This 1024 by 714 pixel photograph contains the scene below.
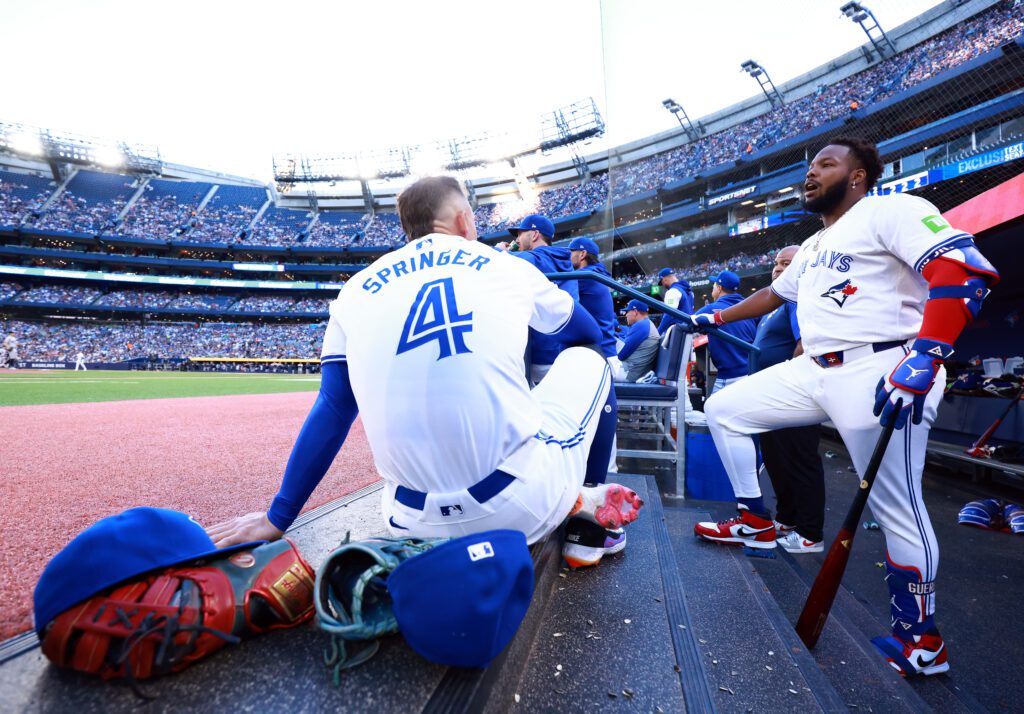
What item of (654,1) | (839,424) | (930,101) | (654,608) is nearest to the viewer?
(654,608)

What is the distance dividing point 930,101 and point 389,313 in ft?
85.1

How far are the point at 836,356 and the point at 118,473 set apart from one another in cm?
397

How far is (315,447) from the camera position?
1.23m

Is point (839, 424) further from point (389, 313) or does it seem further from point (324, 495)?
point (324, 495)

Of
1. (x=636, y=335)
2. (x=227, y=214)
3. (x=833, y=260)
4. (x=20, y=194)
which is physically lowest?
(x=636, y=335)

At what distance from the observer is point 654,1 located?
571 cm

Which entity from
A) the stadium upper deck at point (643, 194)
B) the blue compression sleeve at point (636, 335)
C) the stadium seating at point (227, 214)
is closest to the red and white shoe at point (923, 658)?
the blue compression sleeve at point (636, 335)

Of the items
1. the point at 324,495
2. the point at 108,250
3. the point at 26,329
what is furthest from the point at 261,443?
the point at 108,250

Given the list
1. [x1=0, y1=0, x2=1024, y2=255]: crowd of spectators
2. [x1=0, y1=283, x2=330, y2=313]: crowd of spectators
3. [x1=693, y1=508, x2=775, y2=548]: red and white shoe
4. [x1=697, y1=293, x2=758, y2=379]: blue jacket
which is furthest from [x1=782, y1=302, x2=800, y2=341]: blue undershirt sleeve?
[x1=0, y1=283, x2=330, y2=313]: crowd of spectators

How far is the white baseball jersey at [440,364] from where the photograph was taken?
1039 millimetres

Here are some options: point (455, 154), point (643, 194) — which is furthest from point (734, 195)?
point (455, 154)

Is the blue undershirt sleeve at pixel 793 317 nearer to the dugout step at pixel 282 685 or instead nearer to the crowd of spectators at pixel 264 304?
the dugout step at pixel 282 685

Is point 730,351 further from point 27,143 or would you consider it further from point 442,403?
point 27,143

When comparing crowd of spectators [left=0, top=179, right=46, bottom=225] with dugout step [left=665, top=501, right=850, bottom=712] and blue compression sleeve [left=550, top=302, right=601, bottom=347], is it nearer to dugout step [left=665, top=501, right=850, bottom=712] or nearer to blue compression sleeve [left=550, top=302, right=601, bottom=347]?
blue compression sleeve [left=550, top=302, right=601, bottom=347]
